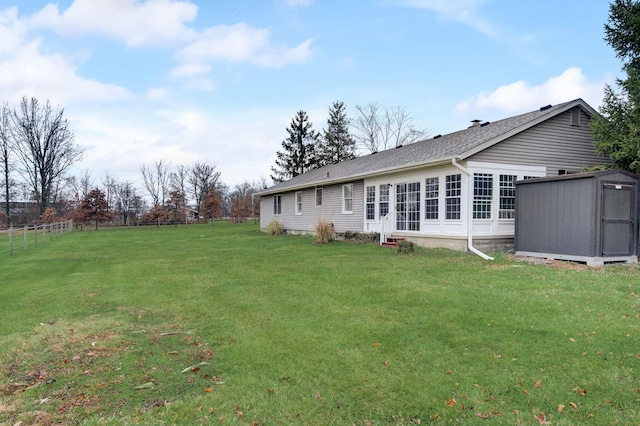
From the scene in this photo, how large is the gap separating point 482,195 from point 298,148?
34.5m

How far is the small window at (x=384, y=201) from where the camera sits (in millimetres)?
14805

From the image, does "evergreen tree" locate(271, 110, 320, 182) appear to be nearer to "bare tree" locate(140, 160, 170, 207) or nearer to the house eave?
"bare tree" locate(140, 160, 170, 207)

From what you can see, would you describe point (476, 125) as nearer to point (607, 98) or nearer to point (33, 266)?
point (607, 98)

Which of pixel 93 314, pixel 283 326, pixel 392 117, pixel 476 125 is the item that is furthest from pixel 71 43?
pixel 392 117

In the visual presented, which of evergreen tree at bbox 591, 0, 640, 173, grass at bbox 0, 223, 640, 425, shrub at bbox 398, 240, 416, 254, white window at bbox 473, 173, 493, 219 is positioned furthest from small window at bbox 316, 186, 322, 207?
grass at bbox 0, 223, 640, 425

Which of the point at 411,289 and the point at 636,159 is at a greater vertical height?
the point at 636,159

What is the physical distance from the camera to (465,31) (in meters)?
14.7

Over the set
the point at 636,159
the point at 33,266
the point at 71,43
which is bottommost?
the point at 33,266

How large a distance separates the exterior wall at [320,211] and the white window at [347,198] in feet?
0.62

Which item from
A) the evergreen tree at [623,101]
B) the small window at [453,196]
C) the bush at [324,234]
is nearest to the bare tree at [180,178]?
the bush at [324,234]

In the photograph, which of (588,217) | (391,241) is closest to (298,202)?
(391,241)

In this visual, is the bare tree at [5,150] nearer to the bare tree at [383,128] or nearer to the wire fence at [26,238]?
the wire fence at [26,238]

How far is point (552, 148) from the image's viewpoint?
40.3 feet

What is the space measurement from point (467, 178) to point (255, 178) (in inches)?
2085
